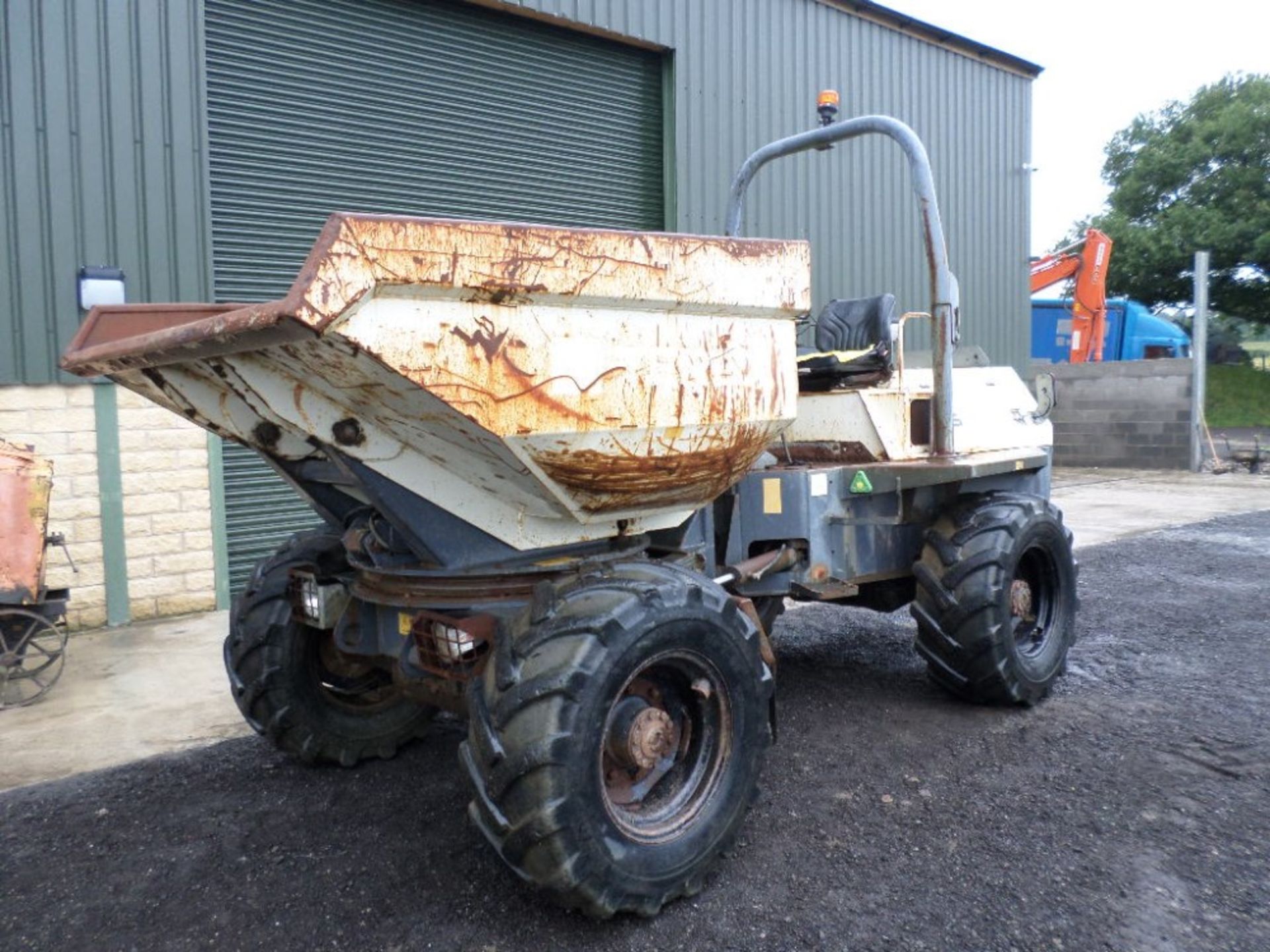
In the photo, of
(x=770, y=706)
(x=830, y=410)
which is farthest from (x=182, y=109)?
(x=770, y=706)

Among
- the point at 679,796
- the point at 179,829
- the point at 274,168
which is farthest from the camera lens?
the point at 274,168

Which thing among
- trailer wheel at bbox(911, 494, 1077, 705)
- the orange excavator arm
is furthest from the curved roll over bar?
the orange excavator arm

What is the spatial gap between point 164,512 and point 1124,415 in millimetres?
14691

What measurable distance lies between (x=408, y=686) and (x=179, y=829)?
1.01 metres

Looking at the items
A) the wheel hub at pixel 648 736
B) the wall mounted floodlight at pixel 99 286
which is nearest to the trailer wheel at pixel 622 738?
the wheel hub at pixel 648 736

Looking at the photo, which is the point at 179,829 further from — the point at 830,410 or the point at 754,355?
the point at 830,410

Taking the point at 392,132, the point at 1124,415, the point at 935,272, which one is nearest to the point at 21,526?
A: the point at 392,132

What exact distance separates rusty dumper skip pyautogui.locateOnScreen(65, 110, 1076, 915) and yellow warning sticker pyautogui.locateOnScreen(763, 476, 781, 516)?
0.04ft

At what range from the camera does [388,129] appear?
8.06 m

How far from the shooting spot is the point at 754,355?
133 inches

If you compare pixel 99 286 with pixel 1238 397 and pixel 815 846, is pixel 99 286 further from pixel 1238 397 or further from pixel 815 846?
pixel 1238 397

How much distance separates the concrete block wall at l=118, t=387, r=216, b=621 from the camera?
6797mm

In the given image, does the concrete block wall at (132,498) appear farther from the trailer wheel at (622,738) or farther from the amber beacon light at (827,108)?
the trailer wheel at (622,738)

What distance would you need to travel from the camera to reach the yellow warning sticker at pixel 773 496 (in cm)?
426
